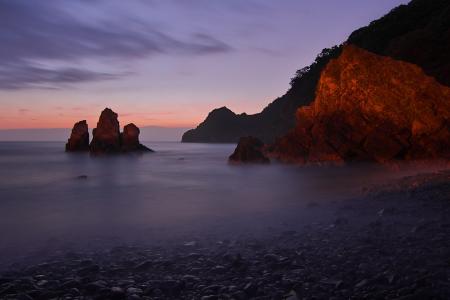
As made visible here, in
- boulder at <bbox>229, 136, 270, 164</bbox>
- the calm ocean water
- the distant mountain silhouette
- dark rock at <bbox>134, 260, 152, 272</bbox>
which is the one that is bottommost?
the calm ocean water

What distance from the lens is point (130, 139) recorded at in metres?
84.3

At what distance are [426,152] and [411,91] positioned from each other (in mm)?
4791

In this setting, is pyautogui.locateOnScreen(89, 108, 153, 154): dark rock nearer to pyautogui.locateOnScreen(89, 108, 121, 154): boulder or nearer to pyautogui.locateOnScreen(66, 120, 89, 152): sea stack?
pyautogui.locateOnScreen(89, 108, 121, 154): boulder

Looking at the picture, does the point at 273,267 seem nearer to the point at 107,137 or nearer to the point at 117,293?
the point at 117,293

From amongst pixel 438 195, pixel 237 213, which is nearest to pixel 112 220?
pixel 237 213

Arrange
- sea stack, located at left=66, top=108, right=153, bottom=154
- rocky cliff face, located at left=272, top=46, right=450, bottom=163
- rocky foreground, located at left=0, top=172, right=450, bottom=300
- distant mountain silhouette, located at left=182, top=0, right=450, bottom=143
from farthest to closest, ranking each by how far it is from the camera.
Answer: sea stack, located at left=66, top=108, right=153, bottom=154
distant mountain silhouette, located at left=182, top=0, right=450, bottom=143
rocky cliff face, located at left=272, top=46, right=450, bottom=163
rocky foreground, located at left=0, top=172, right=450, bottom=300

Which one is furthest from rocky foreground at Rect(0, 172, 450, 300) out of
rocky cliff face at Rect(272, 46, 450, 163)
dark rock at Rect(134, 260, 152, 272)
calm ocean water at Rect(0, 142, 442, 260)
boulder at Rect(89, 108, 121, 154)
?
boulder at Rect(89, 108, 121, 154)

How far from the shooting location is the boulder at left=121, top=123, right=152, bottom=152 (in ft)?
274

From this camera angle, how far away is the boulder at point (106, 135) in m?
80.4

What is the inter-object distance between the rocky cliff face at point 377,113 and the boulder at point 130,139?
55.6 meters

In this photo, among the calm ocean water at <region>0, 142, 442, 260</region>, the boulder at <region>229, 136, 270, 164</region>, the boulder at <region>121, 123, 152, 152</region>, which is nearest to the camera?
the calm ocean water at <region>0, 142, 442, 260</region>

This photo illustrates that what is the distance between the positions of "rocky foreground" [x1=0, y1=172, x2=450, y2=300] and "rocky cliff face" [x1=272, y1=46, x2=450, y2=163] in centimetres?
2051

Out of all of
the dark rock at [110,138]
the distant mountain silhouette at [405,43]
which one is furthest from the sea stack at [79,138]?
the distant mountain silhouette at [405,43]

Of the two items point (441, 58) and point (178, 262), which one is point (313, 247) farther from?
point (441, 58)
